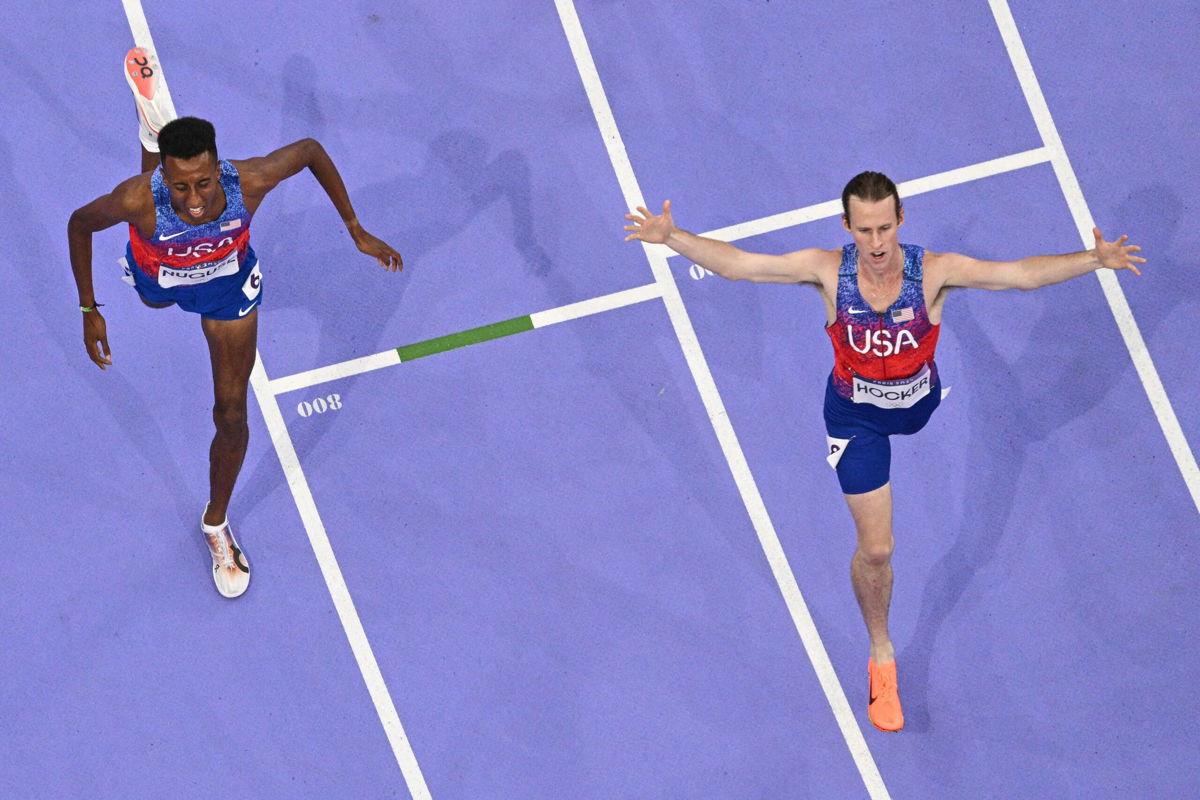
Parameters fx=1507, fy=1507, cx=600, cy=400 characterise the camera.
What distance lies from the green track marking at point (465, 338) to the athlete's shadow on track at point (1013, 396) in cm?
215

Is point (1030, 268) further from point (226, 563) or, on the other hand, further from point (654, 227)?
point (226, 563)

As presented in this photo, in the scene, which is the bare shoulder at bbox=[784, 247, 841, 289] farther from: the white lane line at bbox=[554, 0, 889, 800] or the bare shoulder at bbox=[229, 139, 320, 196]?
the bare shoulder at bbox=[229, 139, 320, 196]

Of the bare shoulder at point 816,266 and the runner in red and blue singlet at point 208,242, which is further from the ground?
the runner in red and blue singlet at point 208,242

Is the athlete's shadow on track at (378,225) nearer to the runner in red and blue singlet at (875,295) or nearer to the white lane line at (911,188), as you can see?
the white lane line at (911,188)

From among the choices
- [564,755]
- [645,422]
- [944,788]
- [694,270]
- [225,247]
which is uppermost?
[225,247]

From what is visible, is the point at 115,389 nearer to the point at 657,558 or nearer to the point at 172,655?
the point at 172,655

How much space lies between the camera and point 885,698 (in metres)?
6.94

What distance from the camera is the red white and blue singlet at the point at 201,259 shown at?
19.4 ft

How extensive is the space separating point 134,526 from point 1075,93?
5.17 metres

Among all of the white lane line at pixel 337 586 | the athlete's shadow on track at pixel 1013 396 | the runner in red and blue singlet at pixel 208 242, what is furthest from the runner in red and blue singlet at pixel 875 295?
the white lane line at pixel 337 586

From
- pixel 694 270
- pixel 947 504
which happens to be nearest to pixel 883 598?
pixel 947 504

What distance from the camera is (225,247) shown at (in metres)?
6.05

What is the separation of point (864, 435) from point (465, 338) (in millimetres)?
2086

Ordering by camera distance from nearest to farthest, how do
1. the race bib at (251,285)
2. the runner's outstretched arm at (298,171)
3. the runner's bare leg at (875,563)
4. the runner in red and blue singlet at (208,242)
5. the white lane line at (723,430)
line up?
1. the runner in red and blue singlet at (208,242)
2. the runner's outstretched arm at (298,171)
3. the race bib at (251,285)
4. the runner's bare leg at (875,563)
5. the white lane line at (723,430)
